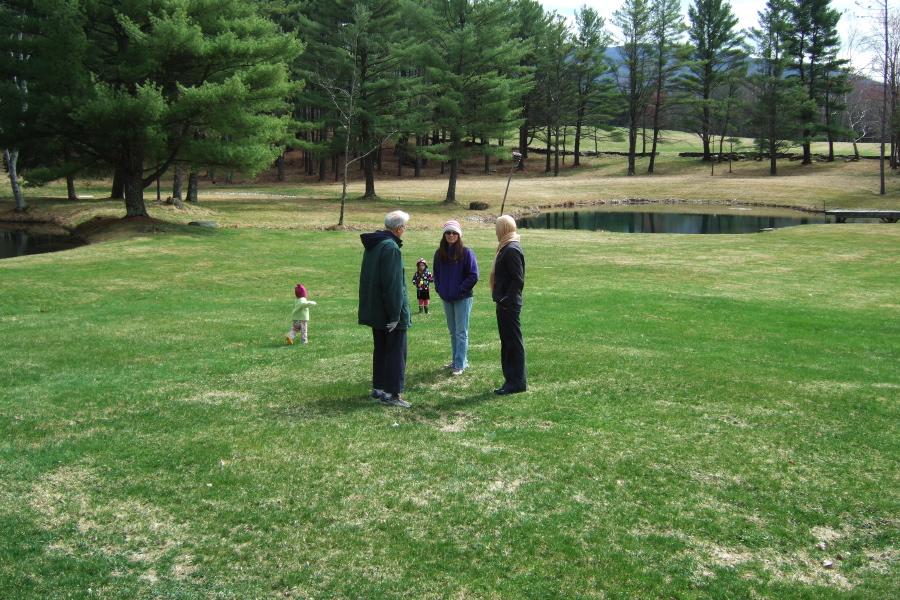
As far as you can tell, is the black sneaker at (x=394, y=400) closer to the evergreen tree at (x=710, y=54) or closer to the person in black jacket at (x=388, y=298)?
the person in black jacket at (x=388, y=298)

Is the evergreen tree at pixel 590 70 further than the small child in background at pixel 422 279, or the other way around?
the evergreen tree at pixel 590 70

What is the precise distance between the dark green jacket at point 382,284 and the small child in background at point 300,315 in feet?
10.2

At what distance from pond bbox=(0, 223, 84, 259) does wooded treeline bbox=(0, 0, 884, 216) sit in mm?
2553

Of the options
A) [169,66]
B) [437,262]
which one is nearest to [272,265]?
[169,66]

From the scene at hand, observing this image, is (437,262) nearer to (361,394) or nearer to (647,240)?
(361,394)

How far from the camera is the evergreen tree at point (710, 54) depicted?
70.2 meters

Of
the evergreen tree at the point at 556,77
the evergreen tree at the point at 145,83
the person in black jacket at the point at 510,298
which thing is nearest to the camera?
the person in black jacket at the point at 510,298

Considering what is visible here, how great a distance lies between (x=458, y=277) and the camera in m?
8.43

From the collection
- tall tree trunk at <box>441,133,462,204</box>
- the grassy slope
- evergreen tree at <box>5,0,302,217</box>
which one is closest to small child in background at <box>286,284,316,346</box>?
evergreen tree at <box>5,0,302,217</box>

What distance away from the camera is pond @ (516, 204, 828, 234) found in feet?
126

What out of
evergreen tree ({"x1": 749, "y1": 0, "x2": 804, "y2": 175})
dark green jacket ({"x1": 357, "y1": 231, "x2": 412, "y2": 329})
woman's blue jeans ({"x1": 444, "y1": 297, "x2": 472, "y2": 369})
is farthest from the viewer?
evergreen tree ({"x1": 749, "y1": 0, "x2": 804, "y2": 175})

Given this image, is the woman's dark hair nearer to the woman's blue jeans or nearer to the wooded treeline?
the woman's blue jeans

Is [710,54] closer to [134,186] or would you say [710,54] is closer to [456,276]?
[134,186]

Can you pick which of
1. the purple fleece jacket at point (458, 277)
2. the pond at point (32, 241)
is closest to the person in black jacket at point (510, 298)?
the purple fleece jacket at point (458, 277)
